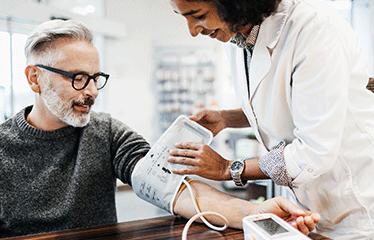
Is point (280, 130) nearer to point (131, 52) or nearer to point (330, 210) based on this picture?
point (330, 210)

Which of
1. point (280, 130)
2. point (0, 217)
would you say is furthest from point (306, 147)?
point (0, 217)

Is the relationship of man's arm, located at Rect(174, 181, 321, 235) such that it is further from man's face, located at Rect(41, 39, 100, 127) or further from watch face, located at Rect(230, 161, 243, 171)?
man's face, located at Rect(41, 39, 100, 127)

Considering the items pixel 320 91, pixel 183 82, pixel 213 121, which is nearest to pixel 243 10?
pixel 320 91

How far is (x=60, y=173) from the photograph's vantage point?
3.90 ft

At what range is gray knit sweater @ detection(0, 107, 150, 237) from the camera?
1125mm

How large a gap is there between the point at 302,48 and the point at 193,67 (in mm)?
4772

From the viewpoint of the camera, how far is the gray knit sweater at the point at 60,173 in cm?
112

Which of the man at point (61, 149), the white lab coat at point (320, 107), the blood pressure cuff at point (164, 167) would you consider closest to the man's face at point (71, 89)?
the man at point (61, 149)

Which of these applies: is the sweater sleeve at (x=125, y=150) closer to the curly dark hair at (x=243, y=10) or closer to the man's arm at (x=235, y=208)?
the man's arm at (x=235, y=208)

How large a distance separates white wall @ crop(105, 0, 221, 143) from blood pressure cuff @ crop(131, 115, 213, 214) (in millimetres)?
4448

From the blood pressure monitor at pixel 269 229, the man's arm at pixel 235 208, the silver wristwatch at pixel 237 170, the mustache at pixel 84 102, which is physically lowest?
the man's arm at pixel 235 208

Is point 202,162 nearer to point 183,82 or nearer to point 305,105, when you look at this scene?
point 305,105

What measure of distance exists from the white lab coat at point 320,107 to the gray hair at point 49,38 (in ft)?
2.37

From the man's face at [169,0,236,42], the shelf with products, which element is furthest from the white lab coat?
the shelf with products
